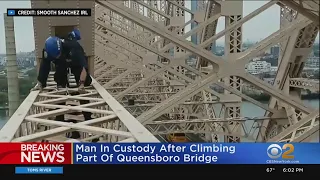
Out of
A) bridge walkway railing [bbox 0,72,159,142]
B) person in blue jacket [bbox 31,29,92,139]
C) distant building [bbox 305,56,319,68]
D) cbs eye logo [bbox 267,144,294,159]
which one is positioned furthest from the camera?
distant building [bbox 305,56,319,68]

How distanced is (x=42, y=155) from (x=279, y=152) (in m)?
2.14

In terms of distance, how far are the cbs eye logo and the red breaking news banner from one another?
A: 182 cm

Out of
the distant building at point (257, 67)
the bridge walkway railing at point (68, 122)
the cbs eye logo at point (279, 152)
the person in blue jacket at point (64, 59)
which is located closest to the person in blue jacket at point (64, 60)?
Answer: the person in blue jacket at point (64, 59)

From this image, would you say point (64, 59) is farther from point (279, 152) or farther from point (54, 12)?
point (279, 152)

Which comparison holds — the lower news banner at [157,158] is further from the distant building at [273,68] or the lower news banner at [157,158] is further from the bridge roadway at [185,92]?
the distant building at [273,68]

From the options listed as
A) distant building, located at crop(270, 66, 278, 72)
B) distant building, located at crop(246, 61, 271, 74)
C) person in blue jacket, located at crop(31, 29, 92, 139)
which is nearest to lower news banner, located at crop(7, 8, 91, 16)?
person in blue jacket, located at crop(31, 29, 92, 139)

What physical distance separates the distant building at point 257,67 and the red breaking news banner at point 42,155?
3.49 meters

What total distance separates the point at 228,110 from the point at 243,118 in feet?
1.75

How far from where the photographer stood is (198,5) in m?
12.3

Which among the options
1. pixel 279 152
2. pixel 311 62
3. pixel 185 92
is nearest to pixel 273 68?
pixel 311 62

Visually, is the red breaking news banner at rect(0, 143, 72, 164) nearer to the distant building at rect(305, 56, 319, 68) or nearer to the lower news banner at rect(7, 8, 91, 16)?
the lower news banner at rect(7, 8, 91, 16)

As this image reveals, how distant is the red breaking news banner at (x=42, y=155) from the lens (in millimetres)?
3645

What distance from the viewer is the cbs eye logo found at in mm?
3966

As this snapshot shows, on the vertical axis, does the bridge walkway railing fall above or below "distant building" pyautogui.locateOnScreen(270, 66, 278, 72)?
below
